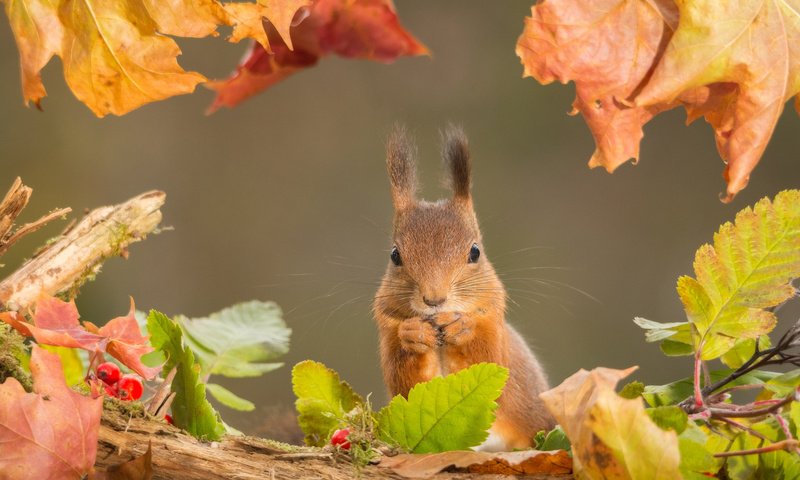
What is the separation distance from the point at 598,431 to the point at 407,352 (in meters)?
0.47

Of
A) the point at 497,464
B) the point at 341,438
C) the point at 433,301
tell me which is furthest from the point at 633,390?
the point at 433,301

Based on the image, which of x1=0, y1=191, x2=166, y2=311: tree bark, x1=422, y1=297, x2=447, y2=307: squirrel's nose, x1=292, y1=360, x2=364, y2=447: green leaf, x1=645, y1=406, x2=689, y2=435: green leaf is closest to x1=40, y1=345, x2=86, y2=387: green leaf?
x1=0, y1=191, x2=166, y2=311: tree bark

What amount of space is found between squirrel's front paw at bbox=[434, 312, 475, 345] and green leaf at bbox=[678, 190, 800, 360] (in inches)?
14.6

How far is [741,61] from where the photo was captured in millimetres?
809

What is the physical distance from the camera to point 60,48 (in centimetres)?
86

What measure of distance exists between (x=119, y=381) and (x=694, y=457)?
0.50 meters

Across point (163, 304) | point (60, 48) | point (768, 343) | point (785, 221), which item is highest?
point (60, 48)

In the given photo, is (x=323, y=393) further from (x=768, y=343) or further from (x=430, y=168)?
(x=430, y=168)

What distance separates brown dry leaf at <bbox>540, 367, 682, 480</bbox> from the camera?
1.86 feet

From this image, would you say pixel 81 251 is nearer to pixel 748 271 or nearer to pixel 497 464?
pixel 497 464

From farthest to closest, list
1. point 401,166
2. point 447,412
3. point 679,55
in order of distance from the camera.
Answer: point 401,166
point 679,55
point 447,412

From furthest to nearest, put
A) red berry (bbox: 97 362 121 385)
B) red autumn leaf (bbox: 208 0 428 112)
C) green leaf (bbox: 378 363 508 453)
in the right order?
red autumn leaf (bbox: 208 0 428 112) → red berry (bbox: 97 362 121 385) → green leaf (bbox: 378 363 508 453)

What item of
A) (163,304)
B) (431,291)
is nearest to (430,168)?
(163,304)

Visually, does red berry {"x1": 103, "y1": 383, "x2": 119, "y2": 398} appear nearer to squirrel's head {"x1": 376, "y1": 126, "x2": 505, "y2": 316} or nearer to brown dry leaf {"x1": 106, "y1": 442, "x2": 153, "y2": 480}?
brown dry leaf {"x1": 106, "y1": 442, "x2": 153, "y2": 480}
